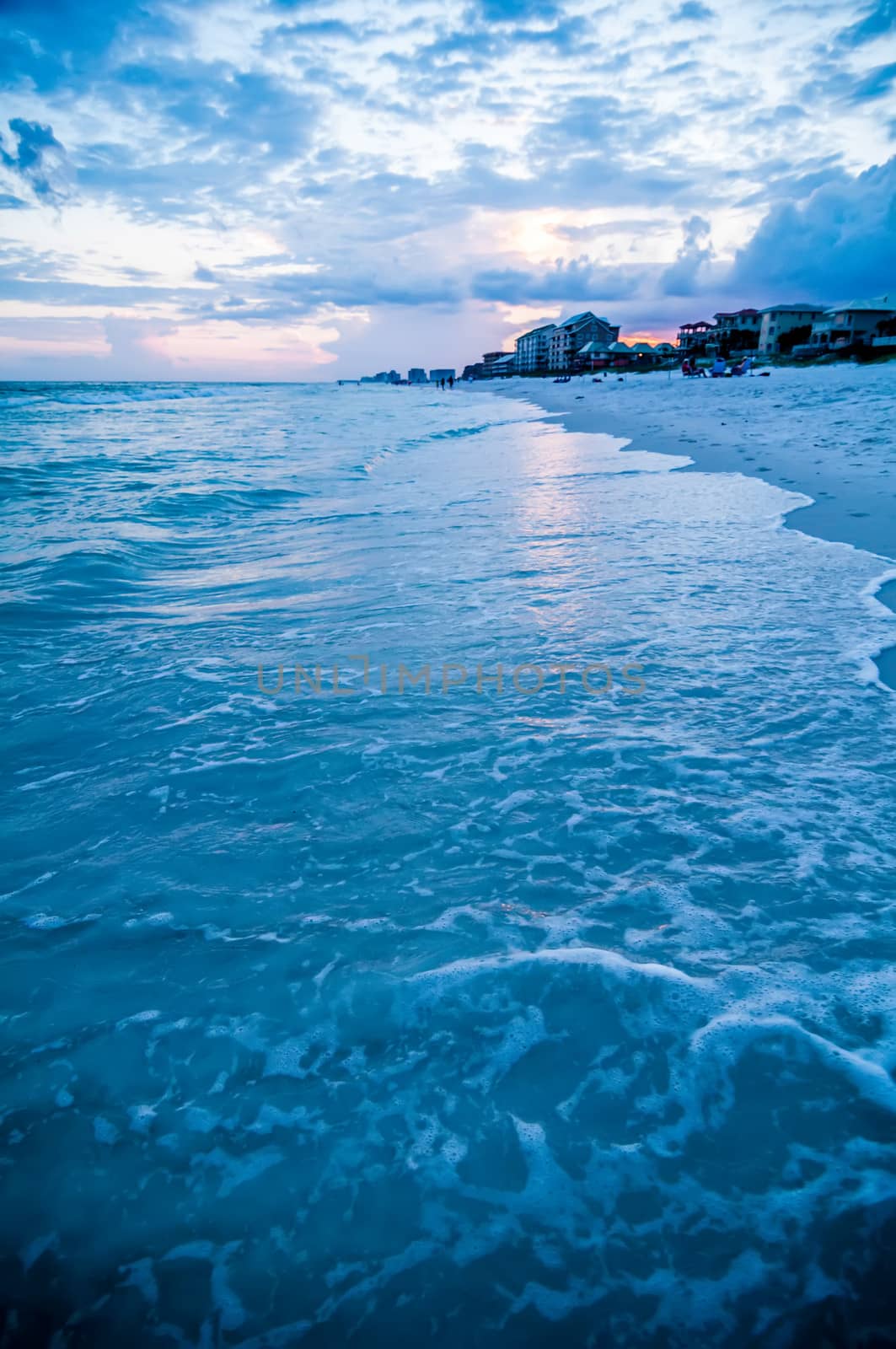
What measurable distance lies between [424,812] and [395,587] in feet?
12.8

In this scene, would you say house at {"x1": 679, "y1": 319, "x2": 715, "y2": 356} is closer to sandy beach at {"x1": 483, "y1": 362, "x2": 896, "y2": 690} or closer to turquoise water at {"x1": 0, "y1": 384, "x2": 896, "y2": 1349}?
sandy beach at {"x1": 483, "y1": 362, "x2": 896, "y2": 690}

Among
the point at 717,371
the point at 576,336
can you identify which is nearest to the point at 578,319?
the point at 576,336

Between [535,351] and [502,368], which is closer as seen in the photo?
[535,351]

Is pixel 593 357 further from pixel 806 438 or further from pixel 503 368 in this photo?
pixel 806 438

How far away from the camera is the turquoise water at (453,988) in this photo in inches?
67.1

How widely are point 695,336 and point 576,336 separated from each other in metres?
27.1

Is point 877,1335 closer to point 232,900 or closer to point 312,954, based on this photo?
point 312,954

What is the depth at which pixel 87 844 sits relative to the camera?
3.17 m

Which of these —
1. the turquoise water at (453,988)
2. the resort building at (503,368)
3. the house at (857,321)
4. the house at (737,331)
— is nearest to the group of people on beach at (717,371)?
the house at (857,321)

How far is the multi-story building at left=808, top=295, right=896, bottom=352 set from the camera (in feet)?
231

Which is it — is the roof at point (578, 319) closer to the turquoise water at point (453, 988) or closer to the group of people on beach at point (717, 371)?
the group of people on beach at point (717, 371)

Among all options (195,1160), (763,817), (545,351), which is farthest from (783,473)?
(545,351)

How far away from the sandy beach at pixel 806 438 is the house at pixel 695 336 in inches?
2875

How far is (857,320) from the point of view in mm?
72000
